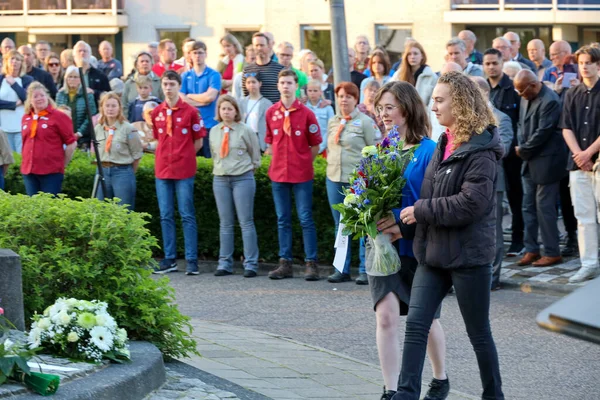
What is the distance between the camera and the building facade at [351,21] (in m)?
27.6

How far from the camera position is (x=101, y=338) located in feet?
20.4

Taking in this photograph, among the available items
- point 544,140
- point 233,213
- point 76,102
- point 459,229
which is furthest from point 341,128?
point 76,102

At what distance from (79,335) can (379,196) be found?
74.4 inches

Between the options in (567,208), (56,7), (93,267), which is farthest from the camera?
(56,7)

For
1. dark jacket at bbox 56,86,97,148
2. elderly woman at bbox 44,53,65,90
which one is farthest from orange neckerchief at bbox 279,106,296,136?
elderly woman at bbox 44,53,65,90

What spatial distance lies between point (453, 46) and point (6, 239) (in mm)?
7800

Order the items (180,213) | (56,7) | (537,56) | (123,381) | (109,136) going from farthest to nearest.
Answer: (56,7) < (537,56) < (109,136) < (180,213) < (123,381)

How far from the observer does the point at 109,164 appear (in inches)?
505

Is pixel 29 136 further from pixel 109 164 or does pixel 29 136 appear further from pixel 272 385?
pixel 272 385

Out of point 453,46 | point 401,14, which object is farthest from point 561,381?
point 401,14

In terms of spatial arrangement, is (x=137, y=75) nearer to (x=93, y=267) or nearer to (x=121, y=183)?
(x=121, y=183)

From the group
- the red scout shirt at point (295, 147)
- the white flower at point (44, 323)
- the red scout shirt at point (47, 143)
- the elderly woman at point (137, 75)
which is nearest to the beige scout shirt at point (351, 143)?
the red scout shirt at point (295, 147)

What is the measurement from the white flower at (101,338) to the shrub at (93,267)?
0.58 m

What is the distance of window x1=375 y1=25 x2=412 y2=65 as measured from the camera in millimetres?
27922
